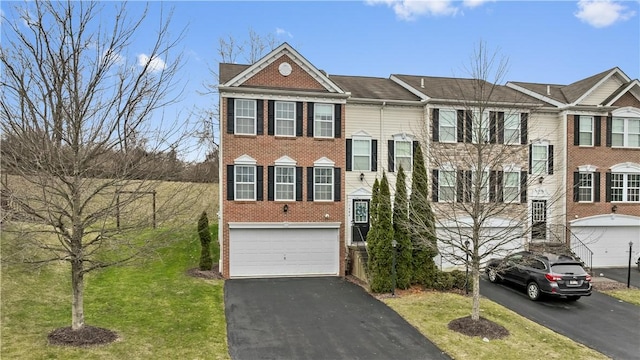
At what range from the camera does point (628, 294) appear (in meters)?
16.3

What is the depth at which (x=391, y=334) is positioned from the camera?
451 inches

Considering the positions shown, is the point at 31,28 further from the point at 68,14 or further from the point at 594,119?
the point at 594,119

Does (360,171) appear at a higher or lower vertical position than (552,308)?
higher

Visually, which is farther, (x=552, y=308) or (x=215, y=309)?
(x=552, y=308)

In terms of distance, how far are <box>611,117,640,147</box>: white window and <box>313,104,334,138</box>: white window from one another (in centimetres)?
1522

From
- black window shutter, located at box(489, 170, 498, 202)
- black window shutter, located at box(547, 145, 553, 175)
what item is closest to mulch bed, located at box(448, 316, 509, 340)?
black window shutter, located at box(489, 170, 498, 202)

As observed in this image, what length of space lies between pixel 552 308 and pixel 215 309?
1149 centimetres

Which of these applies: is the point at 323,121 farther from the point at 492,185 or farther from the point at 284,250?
the point at 492,185

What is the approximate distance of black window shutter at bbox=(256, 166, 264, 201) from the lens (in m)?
18.1

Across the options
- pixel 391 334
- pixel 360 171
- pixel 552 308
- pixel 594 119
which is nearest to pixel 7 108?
pixel 391 334

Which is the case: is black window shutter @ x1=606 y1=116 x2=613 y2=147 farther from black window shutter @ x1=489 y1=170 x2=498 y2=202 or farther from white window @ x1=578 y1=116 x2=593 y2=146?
black window shutter @ x1=489 y1=170 x2=498 y2=202

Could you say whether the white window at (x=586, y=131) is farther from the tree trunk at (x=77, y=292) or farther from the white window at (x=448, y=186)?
the tree trunk at (x=77, y=292)

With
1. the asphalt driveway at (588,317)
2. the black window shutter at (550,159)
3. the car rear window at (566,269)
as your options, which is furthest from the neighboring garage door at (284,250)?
the black window shutter at (550,159)

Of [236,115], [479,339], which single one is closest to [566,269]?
[479,339]
